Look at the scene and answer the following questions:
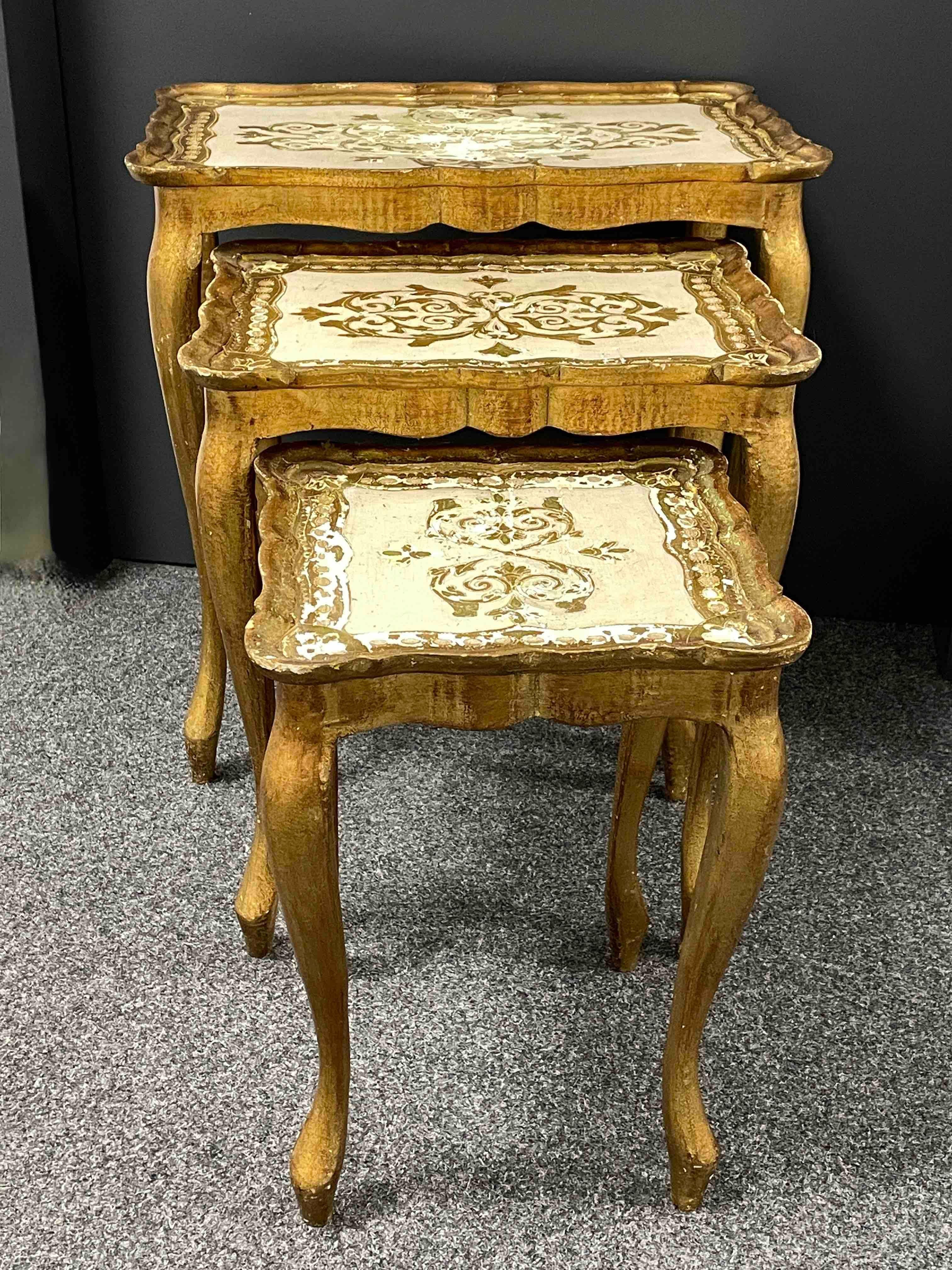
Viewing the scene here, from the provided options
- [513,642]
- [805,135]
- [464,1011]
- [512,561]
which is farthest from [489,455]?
[805,135]

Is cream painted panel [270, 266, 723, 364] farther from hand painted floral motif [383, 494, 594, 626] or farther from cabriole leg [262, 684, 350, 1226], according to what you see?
cabriole leg [262, 684, 350, 1226]

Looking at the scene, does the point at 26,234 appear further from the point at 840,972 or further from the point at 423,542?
the point at 840,972

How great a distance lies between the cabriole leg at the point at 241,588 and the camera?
1.39m

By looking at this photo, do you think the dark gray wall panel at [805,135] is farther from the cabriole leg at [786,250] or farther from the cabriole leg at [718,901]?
the cabriole leg at [718,901]

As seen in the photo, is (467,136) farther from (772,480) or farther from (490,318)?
(772,480)

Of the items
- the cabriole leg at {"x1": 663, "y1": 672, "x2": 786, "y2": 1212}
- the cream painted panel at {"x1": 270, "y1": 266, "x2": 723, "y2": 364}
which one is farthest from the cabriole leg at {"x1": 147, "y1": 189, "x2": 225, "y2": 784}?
the cabriole leg at {"x1": 663, "y1": 672, "x2": 786, "y2": 1212}

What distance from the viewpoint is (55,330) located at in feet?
7.09

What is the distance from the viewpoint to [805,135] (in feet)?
6.56

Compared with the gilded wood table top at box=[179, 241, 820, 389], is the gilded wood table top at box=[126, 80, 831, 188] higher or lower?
higher

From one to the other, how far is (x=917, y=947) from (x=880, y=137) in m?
1.09

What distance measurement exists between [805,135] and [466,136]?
0.57m

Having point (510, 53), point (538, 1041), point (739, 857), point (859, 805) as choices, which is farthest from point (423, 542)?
point (510, 53)

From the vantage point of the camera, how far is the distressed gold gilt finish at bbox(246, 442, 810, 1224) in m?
1.11

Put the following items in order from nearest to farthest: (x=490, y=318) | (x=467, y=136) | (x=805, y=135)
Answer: (x=490, y=318) < (x=467, y=136) < (x=805, y=135)
